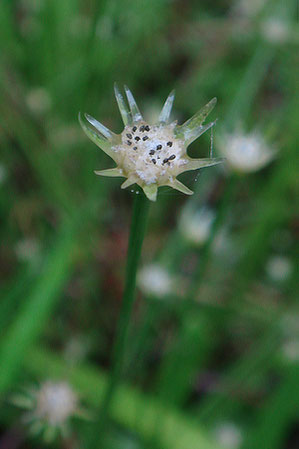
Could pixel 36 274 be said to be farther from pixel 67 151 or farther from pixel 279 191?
pixel 279 191

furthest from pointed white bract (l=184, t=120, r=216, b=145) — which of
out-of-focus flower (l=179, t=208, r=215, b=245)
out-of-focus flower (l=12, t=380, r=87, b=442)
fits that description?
out-of-focus flower (l=179, t=208, r=215, b=245)

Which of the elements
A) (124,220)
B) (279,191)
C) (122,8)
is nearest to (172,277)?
(124,220)

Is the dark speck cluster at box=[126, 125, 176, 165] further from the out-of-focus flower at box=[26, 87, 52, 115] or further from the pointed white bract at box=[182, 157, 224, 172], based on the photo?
the out-of-focus flower at box=[26, 87, 52, 115]

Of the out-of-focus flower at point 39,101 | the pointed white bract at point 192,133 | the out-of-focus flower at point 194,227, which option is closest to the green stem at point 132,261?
the pointed white bract at point 192,133

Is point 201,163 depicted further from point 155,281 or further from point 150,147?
point 155,281

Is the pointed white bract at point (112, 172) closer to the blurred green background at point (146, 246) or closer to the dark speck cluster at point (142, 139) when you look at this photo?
Answer: the dark speck cluster at point (142, 139)

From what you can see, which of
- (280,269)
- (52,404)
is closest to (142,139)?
(52,404)
